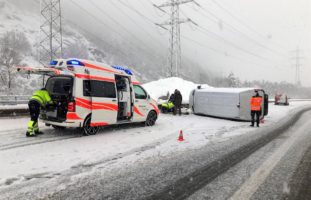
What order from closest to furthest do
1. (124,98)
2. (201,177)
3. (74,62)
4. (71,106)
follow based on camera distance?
1. (201,177)
2. (71,106)
3. (74,62)
4. (124,98)

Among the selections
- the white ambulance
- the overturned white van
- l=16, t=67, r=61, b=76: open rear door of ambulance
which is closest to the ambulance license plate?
the white ambulance

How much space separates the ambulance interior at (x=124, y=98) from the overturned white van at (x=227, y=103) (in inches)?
255

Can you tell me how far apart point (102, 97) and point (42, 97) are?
190 cm

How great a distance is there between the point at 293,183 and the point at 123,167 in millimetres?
3183

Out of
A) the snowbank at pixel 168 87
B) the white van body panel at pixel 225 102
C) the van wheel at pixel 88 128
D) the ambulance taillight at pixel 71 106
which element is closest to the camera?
the ambulance taillight at pixel 71 106

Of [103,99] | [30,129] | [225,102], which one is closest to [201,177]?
[103,99]

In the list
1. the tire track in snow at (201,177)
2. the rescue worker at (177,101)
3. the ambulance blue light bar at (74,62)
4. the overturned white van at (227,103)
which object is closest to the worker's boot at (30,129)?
the ambulance blue light bar at (74,62)

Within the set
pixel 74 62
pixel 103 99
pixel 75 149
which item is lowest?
pixel 75 149

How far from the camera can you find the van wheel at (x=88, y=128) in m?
8.58

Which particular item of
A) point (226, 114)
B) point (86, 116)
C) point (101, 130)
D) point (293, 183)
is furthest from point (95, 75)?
point (226, 114)

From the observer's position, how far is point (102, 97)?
355 inches

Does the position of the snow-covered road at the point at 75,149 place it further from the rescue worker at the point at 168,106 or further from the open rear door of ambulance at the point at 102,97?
the rescue worker at the point at 168,106

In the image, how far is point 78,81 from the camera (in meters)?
8.27

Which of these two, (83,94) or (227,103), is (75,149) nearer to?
(83,94)
